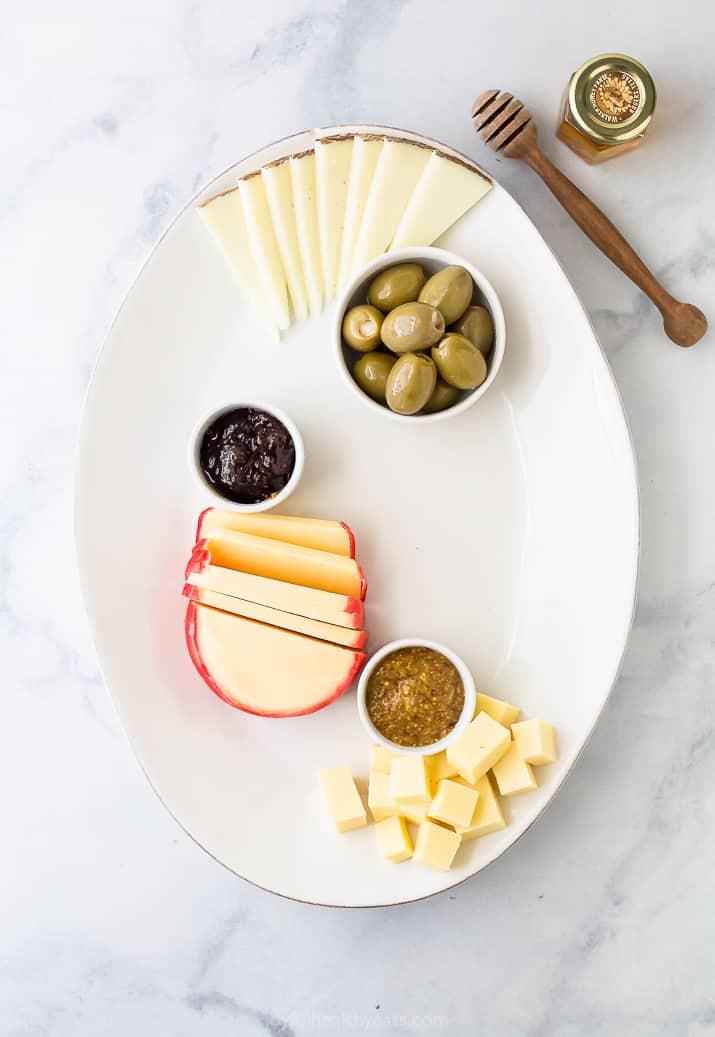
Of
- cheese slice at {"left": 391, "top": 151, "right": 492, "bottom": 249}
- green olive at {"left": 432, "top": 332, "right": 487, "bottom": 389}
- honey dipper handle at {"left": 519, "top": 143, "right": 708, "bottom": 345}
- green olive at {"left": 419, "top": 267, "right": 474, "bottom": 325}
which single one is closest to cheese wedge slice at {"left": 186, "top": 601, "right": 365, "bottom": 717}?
green olive at {"left": 432, "top": 332, "right": 487, "bottom": 389}

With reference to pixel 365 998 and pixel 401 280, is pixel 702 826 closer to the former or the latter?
pixel 365 998

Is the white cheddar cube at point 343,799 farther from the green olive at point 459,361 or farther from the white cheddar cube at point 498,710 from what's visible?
the green olive at point 459,361

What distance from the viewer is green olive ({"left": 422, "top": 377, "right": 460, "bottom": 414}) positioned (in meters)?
1.52

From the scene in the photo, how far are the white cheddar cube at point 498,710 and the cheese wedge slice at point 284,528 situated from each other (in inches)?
13.6

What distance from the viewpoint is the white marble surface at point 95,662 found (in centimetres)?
168

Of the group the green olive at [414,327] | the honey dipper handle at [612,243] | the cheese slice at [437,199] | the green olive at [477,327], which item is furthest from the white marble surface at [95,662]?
the green olive at [414,327]

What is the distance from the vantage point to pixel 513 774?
4.99 ft

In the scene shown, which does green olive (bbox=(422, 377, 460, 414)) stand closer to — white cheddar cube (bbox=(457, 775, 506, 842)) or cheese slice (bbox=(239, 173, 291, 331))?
cheese slice (bbox=(239, 173, 291, 331))

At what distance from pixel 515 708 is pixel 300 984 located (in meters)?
0.68

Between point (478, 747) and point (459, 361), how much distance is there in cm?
63

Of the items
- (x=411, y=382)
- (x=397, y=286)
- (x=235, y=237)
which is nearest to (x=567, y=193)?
(x=397, y=286)

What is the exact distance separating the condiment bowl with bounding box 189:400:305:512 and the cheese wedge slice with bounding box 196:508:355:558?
3cm

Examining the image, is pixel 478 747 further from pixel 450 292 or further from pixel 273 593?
pixel 450 292

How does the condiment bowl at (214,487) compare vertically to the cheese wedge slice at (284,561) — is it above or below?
above
